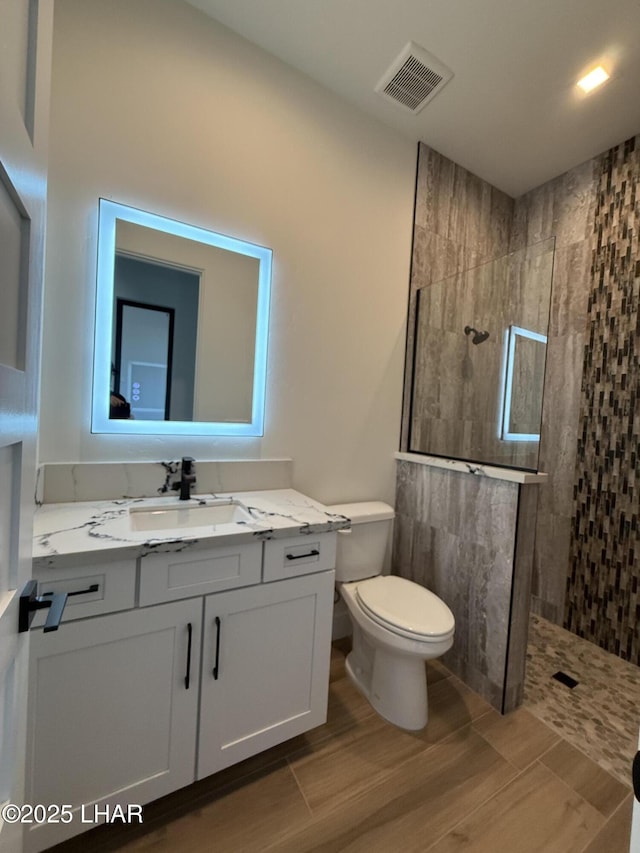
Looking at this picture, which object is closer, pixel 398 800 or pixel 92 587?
pixel 92 587

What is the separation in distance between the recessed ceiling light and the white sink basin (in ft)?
8.25

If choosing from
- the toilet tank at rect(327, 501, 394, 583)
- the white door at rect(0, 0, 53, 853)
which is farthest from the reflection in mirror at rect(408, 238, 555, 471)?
the white door at rect(0, 0, 53, 853)

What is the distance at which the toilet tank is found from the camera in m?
1.76

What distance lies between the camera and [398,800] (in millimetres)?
1203

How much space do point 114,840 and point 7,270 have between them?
1.55 m

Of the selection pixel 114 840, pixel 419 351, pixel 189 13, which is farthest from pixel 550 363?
pixel 114 840

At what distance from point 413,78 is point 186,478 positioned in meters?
2.15

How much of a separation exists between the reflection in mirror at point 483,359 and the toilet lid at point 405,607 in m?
0.73

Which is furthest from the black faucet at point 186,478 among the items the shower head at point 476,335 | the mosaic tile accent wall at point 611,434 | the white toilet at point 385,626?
the mosaic tile accent wall at point 611,434

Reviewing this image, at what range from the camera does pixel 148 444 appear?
150cm

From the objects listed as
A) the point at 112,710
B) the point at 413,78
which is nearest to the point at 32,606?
the point at 112,710

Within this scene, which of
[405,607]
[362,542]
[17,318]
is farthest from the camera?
[362,542]

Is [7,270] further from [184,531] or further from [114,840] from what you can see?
[114,840]

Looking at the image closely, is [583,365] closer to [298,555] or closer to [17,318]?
[298,555]
